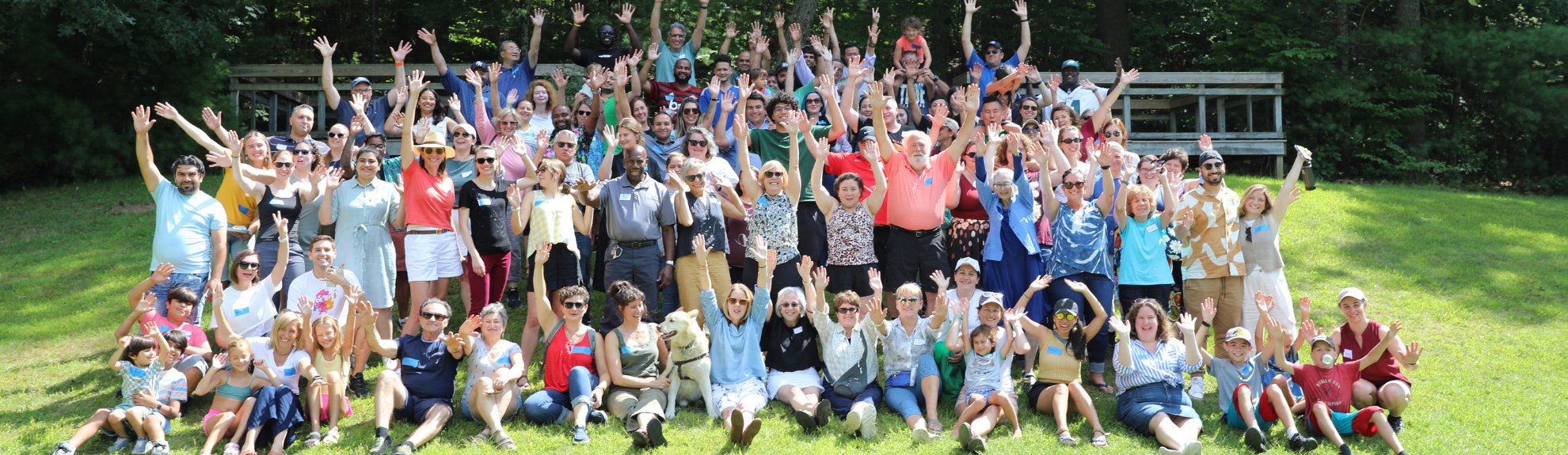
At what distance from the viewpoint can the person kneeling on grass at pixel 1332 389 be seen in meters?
5.95

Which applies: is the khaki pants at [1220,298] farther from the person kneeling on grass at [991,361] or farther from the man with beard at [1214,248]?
the person kneeling on grass at [991,361]

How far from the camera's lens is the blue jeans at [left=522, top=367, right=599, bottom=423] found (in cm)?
619

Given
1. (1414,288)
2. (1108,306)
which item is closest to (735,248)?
(1108,306)

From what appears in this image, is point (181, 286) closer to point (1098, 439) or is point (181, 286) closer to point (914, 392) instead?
point (914, 392)

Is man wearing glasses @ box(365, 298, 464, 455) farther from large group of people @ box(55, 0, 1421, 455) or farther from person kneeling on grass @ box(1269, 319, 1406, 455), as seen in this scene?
person kneeling on grass @ box(1269, 319, 1406, 455)

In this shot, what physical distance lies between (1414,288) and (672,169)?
23.5ft

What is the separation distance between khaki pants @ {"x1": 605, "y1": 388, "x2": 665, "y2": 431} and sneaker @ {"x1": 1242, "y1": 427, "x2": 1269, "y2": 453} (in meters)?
3.52

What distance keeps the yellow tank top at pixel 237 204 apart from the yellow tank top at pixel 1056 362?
226 inches

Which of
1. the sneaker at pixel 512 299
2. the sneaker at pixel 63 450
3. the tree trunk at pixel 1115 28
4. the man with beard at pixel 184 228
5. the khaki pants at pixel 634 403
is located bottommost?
the sneaker at pixel 63 450

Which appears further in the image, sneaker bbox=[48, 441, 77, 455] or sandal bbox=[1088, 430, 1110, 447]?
sandal bbox=[1088, 430, 1110, 447]

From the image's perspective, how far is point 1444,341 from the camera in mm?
8070

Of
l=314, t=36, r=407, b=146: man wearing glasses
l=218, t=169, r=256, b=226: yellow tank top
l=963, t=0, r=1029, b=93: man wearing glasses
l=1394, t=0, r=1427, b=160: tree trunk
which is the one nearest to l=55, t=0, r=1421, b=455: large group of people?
l=218, t=169, r=256, b=226: yellow tank top

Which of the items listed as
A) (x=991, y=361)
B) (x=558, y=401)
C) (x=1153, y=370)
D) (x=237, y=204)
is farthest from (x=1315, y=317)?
(x=237, y=204)

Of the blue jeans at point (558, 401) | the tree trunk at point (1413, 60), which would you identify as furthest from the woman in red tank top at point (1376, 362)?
the tree trunk at point (1413, 60)
